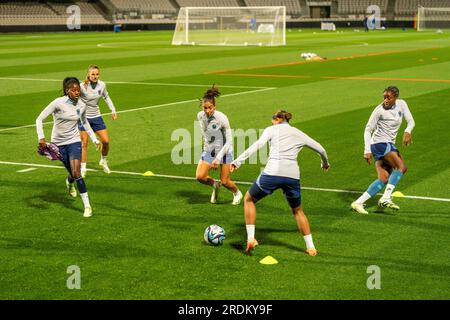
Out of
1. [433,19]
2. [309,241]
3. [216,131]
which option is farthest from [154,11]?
[309,241]

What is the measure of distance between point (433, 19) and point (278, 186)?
291 feet

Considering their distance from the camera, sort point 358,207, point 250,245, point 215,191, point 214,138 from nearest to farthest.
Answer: point 250,245 < point 358,207 < point 214,138 < point 215,191

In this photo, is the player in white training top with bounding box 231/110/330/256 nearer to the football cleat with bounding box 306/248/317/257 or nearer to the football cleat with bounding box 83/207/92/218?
the football cleat with bounding box 306/248/317/257

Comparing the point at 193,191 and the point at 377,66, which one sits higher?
the point at 377,66

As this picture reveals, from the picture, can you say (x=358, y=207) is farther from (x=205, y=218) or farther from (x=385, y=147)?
(x=205, y=218)

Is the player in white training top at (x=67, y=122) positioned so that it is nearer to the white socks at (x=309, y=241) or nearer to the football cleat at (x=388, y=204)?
the white socks at (x=309, y=241)

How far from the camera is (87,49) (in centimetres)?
4769

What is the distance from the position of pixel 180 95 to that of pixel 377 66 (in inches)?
558

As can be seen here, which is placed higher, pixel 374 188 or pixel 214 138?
pixel 214 138

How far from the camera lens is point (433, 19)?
301 ft

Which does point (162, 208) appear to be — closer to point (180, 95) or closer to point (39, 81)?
point (180, 95)

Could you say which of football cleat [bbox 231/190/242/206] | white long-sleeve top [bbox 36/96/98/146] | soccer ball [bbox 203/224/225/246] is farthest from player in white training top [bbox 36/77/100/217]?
soccer ball [bbox 203/224/225/246]

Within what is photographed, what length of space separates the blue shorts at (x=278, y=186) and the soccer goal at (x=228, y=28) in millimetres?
47988
